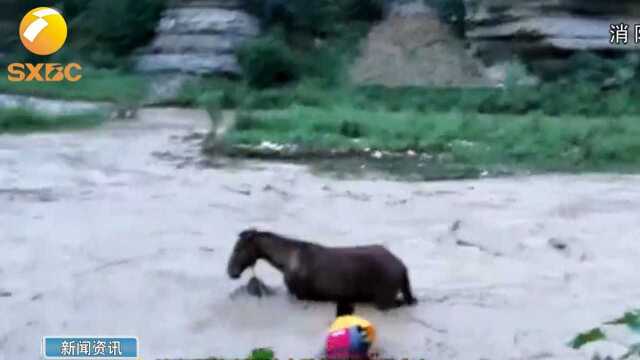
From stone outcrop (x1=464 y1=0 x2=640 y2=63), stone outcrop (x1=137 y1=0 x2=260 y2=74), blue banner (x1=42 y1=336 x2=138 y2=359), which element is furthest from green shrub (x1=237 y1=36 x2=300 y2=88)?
blue banner (x1=42 y1=336 x2=138 y2=359)

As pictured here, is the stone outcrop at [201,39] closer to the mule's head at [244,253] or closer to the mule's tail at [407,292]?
the mule's head at [244,253]

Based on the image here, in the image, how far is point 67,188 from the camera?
37.4 feet

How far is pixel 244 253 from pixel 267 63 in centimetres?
1890

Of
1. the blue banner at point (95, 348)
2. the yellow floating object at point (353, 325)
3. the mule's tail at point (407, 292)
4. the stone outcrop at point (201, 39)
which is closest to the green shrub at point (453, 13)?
the stone outcrop at point (201, 39)

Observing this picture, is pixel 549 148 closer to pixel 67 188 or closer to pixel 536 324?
pixel 67 188

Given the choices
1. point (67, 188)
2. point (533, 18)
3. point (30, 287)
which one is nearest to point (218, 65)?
point (533, 18)

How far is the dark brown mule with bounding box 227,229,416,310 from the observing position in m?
6.25

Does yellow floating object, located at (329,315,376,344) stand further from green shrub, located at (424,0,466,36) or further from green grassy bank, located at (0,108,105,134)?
green shrub, located at (424,0,466,36)

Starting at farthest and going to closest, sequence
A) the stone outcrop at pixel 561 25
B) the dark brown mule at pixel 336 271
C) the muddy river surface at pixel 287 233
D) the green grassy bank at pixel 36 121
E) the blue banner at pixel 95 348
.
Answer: the stone outcrop at pixel 561 25 → the green grassy bank at pixel 36 121 → the dark brown mule at pixel 336 271 → the muddy river surface at pixel 287 233 → the blue banner at pixel 95 348

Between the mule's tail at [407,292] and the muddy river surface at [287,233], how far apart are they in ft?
0.19

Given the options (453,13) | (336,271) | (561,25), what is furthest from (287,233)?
(453,13)

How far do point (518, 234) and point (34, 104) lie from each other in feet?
46.1

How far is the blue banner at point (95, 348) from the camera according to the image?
415 cm

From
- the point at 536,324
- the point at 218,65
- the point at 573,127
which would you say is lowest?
the point at 536,324
